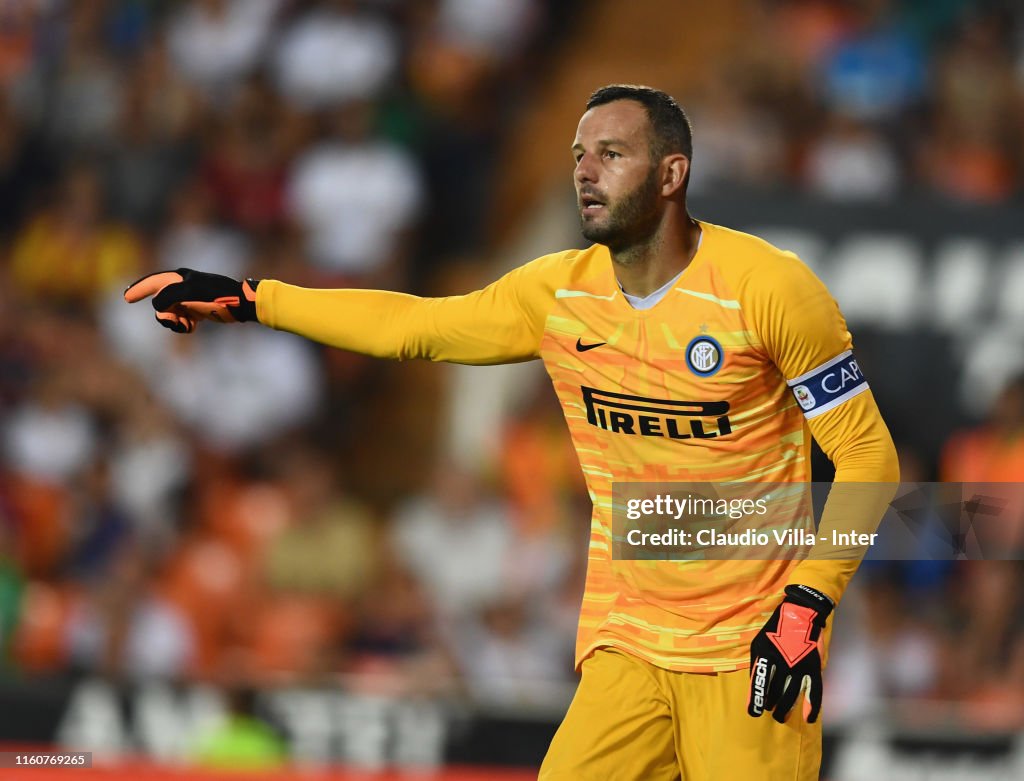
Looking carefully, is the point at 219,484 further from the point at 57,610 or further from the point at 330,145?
the point at 330,145

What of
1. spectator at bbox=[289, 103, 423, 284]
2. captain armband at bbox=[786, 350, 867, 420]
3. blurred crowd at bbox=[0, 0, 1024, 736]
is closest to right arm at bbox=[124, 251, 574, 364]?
captain armband at bbox=[786, 350, 867, 420]

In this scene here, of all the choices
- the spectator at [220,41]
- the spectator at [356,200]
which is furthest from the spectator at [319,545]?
the spectator at [220,41]

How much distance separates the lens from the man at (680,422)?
4.34 meters

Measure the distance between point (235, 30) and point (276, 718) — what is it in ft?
18.4

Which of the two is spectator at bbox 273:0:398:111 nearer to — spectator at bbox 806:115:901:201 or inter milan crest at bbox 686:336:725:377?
spectator at bbox 806:115:901:201

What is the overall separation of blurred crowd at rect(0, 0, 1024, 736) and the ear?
4010 millimetres

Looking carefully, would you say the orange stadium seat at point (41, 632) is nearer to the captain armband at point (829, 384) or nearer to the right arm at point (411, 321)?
the right arm at point (411, 321)

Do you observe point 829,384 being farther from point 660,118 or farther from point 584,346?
point 660,118

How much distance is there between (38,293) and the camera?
1120 centimetres

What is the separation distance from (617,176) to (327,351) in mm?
6305

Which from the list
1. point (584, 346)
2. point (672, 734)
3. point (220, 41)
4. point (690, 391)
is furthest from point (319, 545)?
point (690, 391)

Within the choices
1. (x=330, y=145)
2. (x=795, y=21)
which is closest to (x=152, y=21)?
(x=330, y=145)

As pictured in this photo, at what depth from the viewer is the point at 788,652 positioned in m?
4.16

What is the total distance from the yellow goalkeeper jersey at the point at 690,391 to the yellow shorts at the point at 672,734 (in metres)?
0.06
